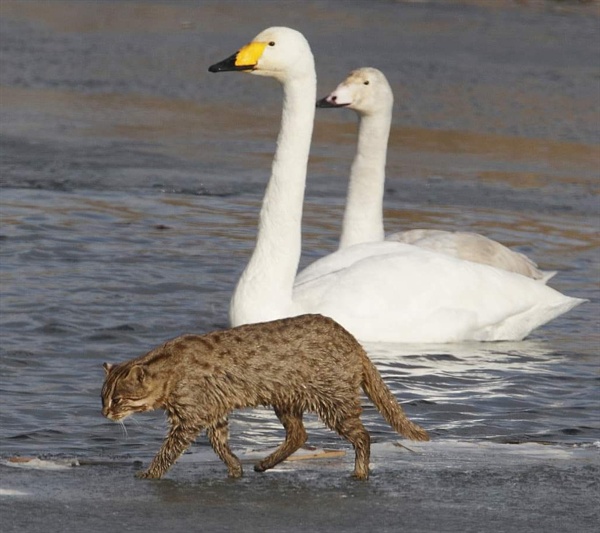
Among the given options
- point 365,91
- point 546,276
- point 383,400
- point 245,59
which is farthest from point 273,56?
point 383,400

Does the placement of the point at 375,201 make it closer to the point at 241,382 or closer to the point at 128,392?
the point at 241,382

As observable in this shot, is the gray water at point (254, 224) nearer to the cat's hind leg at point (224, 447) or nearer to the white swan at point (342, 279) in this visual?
the cat's hind leg at point (224, 447)

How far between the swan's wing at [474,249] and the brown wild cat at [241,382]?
441 cm

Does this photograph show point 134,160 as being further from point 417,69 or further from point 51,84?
point 417,69

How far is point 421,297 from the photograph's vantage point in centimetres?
897

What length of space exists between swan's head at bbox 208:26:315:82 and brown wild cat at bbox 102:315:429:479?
3317 mm

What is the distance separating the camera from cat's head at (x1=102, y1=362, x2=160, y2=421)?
17.3ft

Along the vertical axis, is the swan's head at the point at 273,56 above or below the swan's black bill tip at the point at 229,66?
above

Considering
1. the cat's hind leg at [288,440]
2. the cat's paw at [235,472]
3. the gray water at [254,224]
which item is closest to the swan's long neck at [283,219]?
the gray water at [254,224]

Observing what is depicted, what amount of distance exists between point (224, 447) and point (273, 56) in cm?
368

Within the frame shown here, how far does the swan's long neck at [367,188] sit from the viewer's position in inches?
411

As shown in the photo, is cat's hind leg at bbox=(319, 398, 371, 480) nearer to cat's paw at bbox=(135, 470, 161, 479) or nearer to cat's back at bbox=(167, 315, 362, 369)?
cat's back at bbox=(167, 315, 362, 369)

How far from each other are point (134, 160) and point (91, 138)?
1.18 metres

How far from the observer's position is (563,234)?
12391mm
